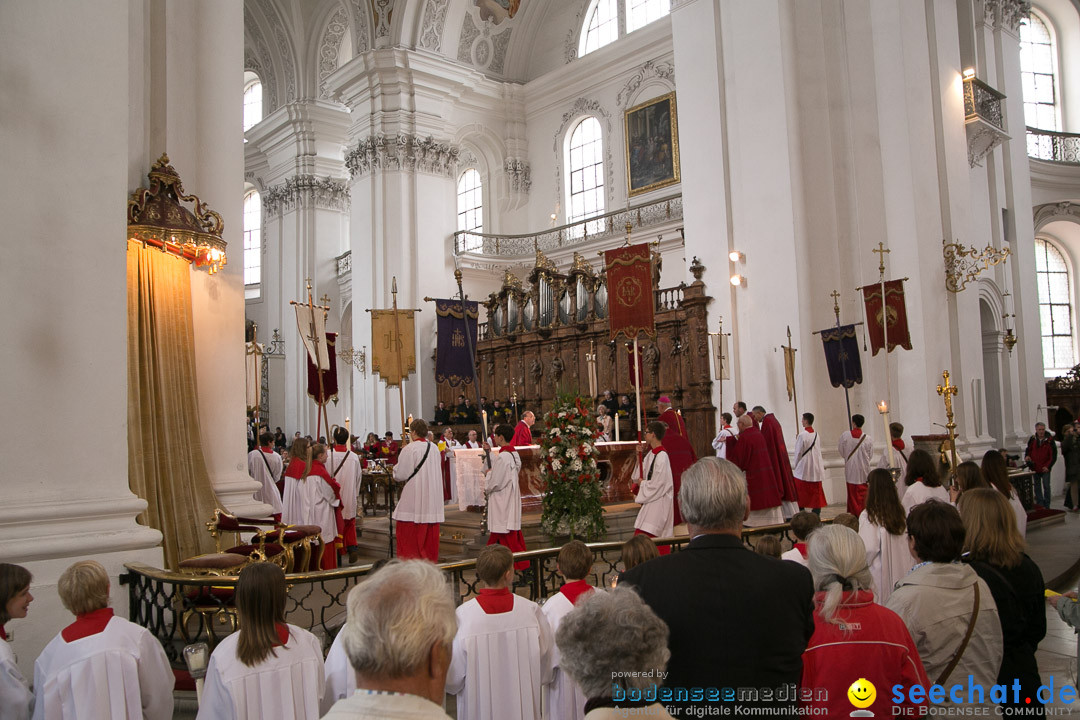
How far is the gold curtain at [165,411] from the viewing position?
6.21 m

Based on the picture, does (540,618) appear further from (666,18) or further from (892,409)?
(666,18)

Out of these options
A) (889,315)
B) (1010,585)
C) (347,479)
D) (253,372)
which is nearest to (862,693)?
(1010,585)

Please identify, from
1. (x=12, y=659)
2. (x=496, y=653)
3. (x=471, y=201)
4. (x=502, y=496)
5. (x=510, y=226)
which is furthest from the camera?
(x=471, y=201)

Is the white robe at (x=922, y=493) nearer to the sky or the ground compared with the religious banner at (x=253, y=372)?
nearer to the ground

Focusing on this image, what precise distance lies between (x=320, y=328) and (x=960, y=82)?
12679 mm

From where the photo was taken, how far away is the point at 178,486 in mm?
6422

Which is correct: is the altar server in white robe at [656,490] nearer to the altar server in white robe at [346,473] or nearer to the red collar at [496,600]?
the altar server in white robe at [346,473]

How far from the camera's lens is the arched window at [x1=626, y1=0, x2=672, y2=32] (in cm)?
2188

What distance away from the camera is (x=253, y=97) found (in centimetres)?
2936

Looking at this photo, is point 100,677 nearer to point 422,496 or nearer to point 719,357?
point 422,496

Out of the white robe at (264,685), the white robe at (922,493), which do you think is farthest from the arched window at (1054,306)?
the white robe at (264,685)

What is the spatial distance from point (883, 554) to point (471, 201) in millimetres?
22096

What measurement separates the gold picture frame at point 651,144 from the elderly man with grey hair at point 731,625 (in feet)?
64.6

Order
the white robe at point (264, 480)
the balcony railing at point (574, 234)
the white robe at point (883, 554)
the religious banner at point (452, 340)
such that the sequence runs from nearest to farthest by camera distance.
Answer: the white robe at point (883, 554)
the white robe at point (264, 480)
the religious banner at point (452, 340)
the balcony railing at point (574, 234)
